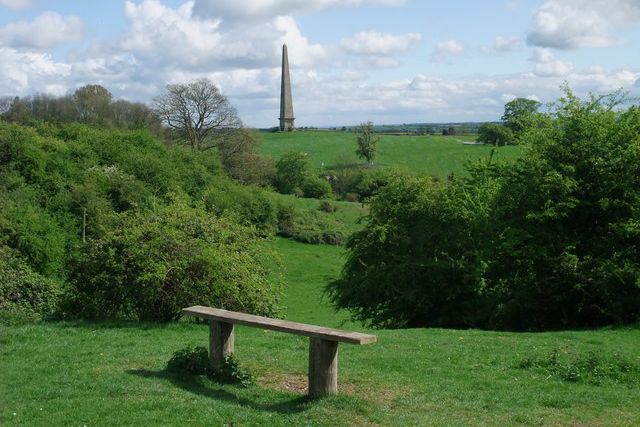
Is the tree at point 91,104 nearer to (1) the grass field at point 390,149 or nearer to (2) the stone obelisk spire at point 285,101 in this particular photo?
(1) the grass field at point 390,149

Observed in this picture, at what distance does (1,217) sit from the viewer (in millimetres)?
36500

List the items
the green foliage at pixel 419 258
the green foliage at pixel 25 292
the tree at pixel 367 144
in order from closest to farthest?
the green foliage at pixel 25 292 < the green foliage at pixel 419 258 < the tree at pixel 367 144

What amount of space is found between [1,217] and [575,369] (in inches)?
1248

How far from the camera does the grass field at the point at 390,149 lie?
334ft

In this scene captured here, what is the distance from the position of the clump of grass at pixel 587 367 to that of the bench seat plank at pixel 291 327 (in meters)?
4.23

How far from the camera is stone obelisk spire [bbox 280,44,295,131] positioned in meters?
136

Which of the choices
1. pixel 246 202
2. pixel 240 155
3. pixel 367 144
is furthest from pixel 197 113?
pixel 367 144

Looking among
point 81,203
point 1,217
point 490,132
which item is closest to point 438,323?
point 1,217

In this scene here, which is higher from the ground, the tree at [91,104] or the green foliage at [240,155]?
the tree at [91,104]

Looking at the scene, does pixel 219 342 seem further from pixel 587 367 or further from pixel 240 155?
pixel 240 155

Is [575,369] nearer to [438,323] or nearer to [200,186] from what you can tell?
[438,323]

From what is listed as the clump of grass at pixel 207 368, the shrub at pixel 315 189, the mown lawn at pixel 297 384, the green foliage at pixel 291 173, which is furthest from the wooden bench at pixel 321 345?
the shrub at pixel 315 189

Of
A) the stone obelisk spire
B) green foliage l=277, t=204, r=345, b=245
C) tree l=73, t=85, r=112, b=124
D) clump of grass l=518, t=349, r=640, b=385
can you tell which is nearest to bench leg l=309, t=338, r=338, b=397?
clump of grass l=518, t=349, r=640, b=385

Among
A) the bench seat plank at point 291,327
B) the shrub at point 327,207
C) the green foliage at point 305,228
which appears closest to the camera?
the bench seat plank at point 291,327
